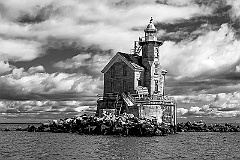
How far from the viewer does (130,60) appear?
55.6 metres

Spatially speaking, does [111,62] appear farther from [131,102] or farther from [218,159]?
[218,159]

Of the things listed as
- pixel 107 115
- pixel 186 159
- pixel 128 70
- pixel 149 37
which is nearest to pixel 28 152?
pixel 186 159

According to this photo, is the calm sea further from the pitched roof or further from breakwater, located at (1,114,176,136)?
the pitched roof

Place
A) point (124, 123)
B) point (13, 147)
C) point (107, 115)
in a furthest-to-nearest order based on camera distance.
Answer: point (107, 115) → point (124, 123) → point (13, 147)

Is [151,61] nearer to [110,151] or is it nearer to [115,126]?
[115,126]

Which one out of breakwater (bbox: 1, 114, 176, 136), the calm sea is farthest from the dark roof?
the calm sea

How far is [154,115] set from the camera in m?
50.5

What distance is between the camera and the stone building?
51919 millimetres

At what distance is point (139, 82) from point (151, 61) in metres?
3.46

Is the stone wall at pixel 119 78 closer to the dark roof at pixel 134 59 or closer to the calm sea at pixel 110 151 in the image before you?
the dark roof at pixel 134 59

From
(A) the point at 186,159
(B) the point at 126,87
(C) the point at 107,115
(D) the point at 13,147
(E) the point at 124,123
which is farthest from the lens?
(B) the point at 126,87

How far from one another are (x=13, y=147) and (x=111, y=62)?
2532 cm

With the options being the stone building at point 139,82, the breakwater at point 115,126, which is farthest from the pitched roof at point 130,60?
the breakwater at point 115,126

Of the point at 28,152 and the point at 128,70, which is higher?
the point at 128,70
